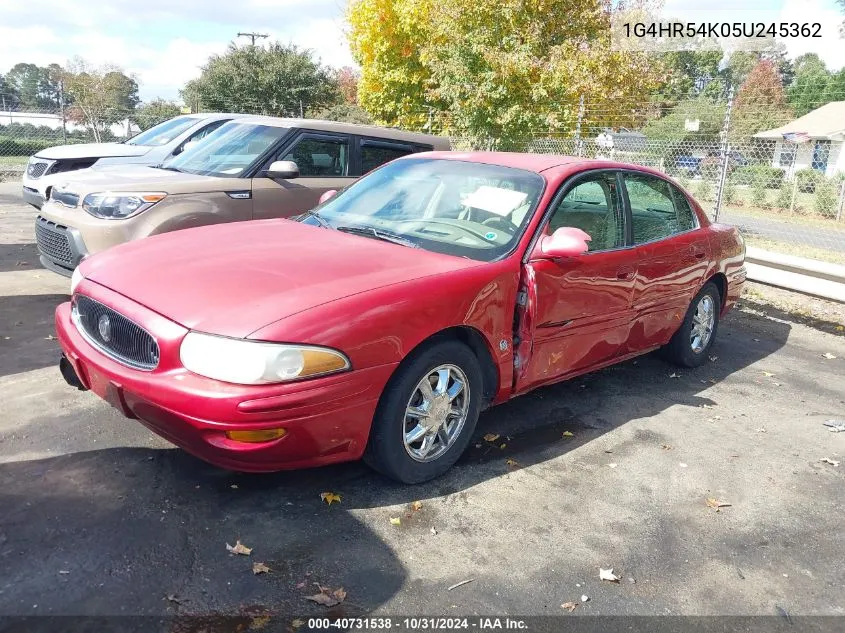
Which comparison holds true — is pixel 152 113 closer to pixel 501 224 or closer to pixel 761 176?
pixel 761 176

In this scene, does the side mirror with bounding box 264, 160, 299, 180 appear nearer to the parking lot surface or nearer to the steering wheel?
the parking lot surface

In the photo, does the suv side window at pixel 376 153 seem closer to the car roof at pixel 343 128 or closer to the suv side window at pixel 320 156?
the car roof at pixel 343 128

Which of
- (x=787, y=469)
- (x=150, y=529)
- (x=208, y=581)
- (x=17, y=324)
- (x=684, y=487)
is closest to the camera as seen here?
(x=208, y=581)

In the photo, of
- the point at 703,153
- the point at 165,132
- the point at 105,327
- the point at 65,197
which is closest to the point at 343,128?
the point at 65,197

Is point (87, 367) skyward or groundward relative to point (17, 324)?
skyward

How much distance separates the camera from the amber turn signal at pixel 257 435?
2.93 meters

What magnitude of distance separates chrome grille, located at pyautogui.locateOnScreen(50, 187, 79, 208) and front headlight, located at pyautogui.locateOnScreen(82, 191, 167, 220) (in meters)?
0.27

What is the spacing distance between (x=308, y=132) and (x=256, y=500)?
4535 millimetres

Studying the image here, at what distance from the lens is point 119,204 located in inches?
235

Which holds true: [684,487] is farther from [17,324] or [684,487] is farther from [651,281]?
[17,324]

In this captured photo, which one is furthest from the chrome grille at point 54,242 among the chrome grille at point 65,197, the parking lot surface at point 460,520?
the parking lot surface at point 460,520

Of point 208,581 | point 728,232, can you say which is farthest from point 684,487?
point 728,232

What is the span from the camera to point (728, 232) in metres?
5.98

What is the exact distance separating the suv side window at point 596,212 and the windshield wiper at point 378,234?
0.87 meters
